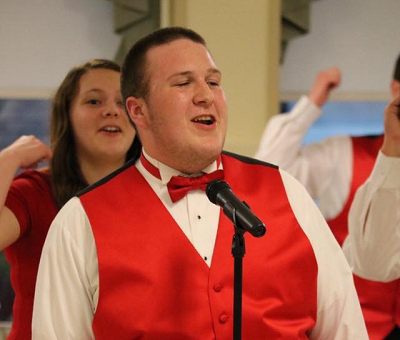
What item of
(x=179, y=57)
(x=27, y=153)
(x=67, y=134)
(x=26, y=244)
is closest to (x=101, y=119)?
(x=67, y=134)

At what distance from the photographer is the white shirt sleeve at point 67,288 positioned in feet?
4.82

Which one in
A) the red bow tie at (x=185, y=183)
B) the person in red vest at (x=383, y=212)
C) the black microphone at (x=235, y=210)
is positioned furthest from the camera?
the person in red vest at (x=383, y=212)

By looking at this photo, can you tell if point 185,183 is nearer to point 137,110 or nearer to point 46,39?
point 137,110

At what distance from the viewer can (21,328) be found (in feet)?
6.35

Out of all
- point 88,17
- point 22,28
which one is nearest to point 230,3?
point 88,17

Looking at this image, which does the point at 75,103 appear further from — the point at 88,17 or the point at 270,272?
the point at 88,17

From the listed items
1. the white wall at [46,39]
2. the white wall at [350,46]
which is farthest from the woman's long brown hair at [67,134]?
the white wall at [350,46]

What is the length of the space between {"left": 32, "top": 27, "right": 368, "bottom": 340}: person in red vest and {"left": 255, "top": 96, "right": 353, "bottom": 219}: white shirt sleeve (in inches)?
46.7

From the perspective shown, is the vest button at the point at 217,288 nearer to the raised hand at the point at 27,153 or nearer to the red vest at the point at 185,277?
the red vest at the point at 185,277

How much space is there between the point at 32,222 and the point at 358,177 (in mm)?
1396

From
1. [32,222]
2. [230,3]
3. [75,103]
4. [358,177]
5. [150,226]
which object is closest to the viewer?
[150,226]

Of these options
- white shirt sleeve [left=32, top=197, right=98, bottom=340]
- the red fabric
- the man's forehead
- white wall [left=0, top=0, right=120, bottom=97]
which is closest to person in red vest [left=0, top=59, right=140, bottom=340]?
the red fabric

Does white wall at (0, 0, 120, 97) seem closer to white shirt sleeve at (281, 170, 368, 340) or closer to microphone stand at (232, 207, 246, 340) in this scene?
white shirt sleeve at (281, 170, 368, 340)

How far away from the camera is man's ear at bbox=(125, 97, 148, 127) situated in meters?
1.59
